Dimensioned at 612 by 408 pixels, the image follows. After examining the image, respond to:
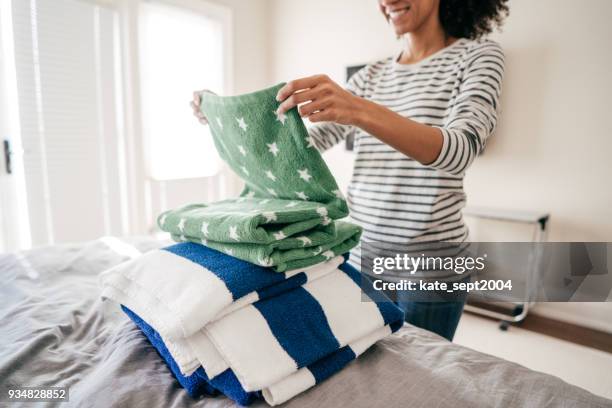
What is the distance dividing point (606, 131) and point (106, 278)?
248 cm

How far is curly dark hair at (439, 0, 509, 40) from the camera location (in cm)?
90

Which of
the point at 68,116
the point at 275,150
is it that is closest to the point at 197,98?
the point at 275,150

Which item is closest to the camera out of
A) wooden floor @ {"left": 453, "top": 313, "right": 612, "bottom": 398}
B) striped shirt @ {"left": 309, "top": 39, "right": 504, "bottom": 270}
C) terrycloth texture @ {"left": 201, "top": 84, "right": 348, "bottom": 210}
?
terrycloth texture @ {"left": 201, "top": 84, "right": 348, "bottom": 210}

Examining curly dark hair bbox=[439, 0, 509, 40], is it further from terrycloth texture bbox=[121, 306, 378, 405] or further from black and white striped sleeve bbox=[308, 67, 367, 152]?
terrycloth texture bbox=[121, 306, 378, 405]

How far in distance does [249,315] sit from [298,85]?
0.32 meters

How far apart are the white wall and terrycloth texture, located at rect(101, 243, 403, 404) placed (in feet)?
6.91

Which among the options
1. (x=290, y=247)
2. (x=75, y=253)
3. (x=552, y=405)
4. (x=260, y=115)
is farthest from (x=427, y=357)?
(x=75, y=253)

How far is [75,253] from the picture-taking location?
1145 millimetres

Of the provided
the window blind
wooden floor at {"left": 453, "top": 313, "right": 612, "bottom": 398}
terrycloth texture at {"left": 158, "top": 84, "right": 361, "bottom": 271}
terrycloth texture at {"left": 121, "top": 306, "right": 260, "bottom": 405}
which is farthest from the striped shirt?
the window blind

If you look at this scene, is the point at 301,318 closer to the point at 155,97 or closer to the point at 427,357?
the point at 427,357

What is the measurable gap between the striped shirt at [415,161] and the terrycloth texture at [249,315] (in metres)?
0.29

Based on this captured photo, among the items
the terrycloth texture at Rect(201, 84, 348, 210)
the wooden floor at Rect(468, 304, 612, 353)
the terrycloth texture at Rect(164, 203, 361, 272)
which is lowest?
the wooden floor at Rect(468, 304, 612, 353)

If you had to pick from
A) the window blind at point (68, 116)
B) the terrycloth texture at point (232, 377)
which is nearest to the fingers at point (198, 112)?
the terrycloth texture at point (232, 377)

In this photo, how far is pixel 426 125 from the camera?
0.62 meters
